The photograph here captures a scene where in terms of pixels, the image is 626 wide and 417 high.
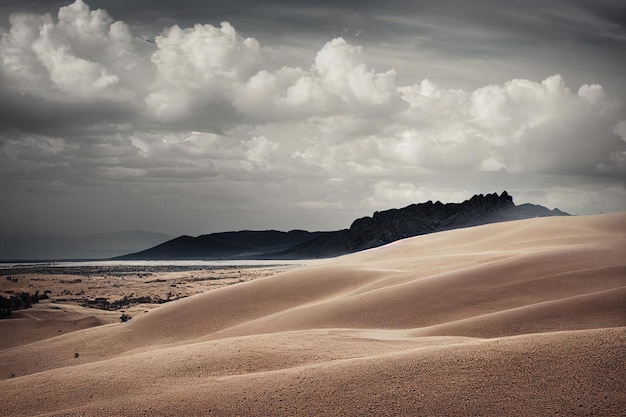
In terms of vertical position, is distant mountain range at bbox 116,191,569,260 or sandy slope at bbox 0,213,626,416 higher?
distant mountain range at bbox 116,191,569,260

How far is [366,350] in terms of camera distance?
14945 millimetres

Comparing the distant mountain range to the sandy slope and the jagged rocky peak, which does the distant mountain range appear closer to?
the jagged rocky peak

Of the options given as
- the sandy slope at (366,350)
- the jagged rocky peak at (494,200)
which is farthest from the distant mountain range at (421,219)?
the sandy slope at (366,350)

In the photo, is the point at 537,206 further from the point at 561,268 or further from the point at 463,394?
the point at 463,394

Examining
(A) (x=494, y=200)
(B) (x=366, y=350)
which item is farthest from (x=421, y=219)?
(B) (x=366, y=350)

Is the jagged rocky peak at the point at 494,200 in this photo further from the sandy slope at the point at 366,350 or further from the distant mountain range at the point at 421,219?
the sandy slope at the point at 366,350

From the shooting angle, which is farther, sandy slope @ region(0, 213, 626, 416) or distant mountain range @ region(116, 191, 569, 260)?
distant mountain range @ region(116, 191, 569, 260)

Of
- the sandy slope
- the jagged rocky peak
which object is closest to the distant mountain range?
the jagged rocky peak

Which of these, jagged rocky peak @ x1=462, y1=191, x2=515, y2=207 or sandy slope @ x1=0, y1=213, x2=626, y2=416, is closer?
sandy slope @ x1=0, y1=213, x2=626, y2=416

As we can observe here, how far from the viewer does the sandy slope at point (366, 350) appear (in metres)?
10.1

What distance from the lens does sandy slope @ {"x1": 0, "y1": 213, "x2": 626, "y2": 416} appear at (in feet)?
33.1

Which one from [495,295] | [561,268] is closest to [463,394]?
[495,295]

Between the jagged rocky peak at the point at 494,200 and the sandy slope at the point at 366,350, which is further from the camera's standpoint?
Result: the jagged rocky peak at the point at 494,200

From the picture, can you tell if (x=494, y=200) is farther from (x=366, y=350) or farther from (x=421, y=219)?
(x=366, y=350)
